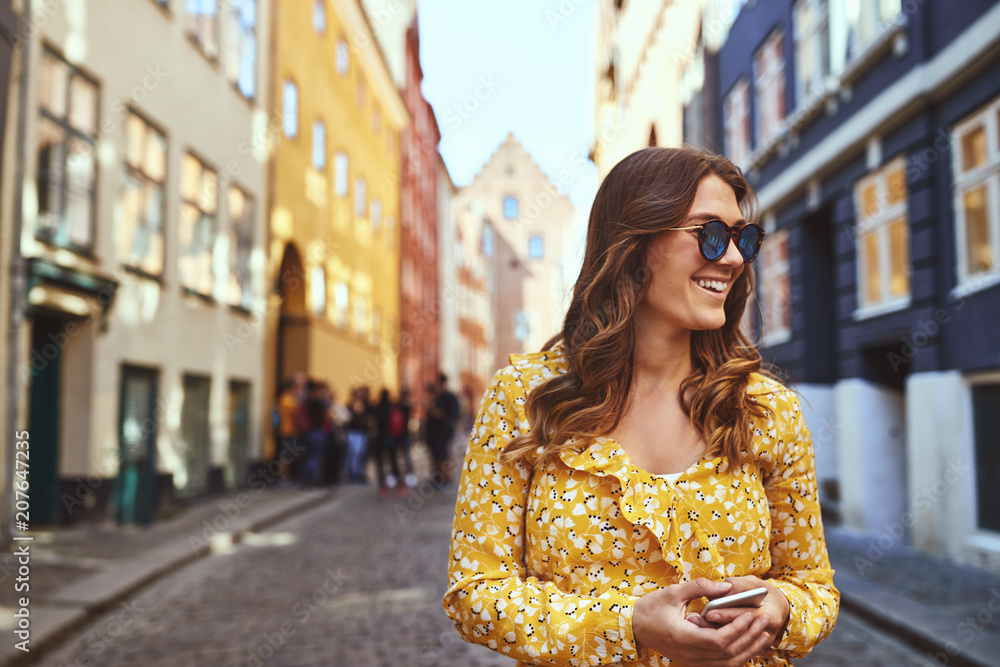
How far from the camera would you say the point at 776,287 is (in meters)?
15.2

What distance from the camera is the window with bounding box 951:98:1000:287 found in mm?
8492

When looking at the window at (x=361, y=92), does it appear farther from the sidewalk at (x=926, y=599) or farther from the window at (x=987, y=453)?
the window at (x=987, y=453)

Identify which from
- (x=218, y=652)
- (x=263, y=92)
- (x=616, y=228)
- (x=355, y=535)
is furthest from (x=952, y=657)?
(x=263, y=92)

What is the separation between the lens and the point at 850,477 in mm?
11438

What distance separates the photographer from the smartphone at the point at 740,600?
64.5 inches

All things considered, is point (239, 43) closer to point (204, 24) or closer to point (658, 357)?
point (204, 24)

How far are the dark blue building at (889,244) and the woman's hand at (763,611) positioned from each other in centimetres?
754

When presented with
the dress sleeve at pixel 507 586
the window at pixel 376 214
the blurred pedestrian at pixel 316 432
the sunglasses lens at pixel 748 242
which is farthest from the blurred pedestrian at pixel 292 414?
the sunglasses lens at pixel 748 242

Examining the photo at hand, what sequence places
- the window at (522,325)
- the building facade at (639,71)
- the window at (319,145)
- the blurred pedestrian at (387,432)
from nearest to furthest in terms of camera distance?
the blurred pedestrian at (387,432) → the building facade at (639,71) → the window at (319,145) → the window at (522,325)

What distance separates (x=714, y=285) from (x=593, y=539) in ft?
1.84

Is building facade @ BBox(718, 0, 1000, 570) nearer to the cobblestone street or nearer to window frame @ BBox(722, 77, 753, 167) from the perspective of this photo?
window frame @ BBox(722, 77, 753, 167)

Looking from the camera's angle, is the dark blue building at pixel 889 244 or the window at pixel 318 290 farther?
the window at pixel 318 290

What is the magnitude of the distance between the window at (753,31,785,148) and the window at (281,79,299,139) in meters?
9.50

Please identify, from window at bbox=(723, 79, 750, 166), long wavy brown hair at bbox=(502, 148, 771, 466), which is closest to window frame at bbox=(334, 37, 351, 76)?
window at bbox=(723, 79, 750, 166)
